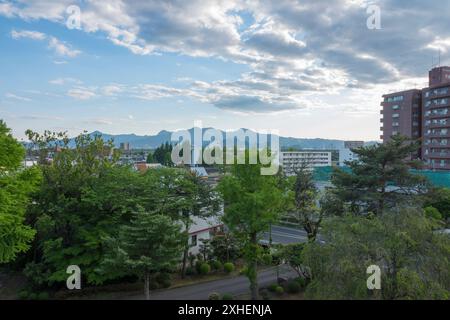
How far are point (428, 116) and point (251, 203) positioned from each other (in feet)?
190

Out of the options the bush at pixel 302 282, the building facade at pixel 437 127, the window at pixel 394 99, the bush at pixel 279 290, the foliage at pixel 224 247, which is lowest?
the bush at pixel 279 290

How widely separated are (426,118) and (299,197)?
49.4m

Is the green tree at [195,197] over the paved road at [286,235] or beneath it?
over

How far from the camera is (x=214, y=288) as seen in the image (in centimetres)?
1928

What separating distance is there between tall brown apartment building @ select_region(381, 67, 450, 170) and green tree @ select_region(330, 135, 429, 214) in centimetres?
3924

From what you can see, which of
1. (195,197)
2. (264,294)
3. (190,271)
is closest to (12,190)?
(195,197)

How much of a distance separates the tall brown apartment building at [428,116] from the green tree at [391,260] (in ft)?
173

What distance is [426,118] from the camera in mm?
61719

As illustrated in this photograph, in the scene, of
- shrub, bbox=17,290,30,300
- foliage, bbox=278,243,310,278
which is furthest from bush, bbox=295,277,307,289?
shrub, bbox=17,290,30,300

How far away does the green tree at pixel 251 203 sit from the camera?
48.3 ft

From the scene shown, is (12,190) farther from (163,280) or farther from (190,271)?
(190,271)

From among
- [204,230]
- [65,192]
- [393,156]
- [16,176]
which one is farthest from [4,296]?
[393,156]

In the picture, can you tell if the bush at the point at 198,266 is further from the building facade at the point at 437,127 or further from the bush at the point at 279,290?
the building facade at the point at 437,127

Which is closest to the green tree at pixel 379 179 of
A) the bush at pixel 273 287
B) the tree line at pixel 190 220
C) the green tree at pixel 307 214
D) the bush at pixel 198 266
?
the tree line at pixel 190 220
